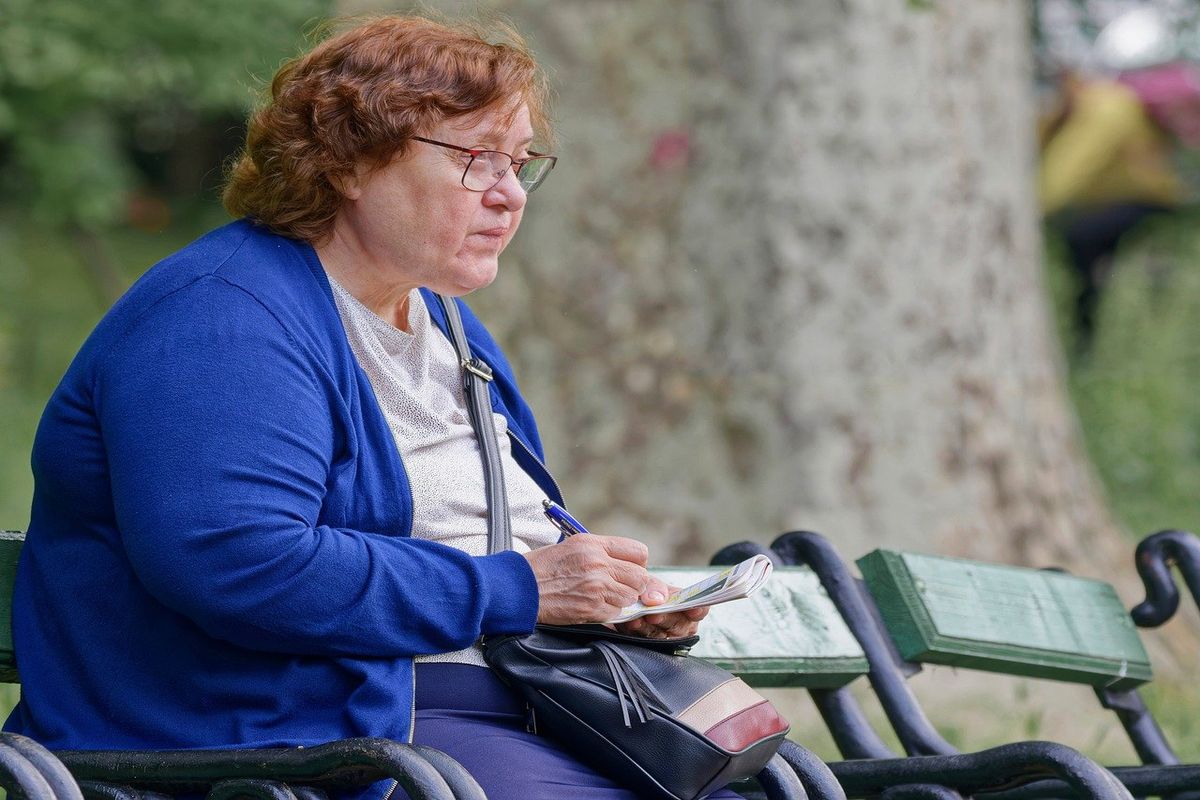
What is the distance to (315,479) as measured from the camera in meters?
2.15

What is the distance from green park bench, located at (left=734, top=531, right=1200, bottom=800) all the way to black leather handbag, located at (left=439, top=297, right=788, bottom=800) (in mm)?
836

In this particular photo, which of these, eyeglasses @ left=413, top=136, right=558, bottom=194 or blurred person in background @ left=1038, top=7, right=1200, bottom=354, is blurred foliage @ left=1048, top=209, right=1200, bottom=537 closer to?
blurred person in background @ left=1038, top=7, right=1200, bottom=354

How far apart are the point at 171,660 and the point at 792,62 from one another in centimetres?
426

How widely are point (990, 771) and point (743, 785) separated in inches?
15.1

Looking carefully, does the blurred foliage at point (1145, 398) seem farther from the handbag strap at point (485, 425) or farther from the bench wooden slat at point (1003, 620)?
the handbag strap at point (485, 425)

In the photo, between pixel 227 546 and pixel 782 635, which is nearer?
pixel 227 546

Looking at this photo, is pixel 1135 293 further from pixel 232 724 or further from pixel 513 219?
pixel 232 724

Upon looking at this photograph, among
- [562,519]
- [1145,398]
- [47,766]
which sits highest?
[1145,398]

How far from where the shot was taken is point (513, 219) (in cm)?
256

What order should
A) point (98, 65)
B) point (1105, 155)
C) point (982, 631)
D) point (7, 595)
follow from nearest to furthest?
1. point (7, 595)
2. point (982, 631)
3. point (98, 65)
4. point (1105, 155)

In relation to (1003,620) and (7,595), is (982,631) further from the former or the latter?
(7,595)

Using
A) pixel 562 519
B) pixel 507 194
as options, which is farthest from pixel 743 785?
pixel 507 194

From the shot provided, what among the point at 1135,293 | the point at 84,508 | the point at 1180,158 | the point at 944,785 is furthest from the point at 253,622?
the point at 1180,158

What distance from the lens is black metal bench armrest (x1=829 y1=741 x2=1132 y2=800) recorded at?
7.82 ft
